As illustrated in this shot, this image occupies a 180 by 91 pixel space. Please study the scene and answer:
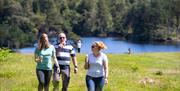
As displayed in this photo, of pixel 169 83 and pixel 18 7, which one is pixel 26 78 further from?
pixel 18 7

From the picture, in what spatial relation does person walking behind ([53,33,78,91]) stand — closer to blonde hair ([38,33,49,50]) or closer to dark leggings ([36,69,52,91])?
dark leggings ([36,69,52,91])

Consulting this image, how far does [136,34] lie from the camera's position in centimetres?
17962

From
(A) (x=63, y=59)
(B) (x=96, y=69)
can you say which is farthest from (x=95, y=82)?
(A) (x=63, y=59)

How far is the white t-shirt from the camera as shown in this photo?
54.2ft

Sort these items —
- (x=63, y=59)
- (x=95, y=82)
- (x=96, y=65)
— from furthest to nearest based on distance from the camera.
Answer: (x=63, y=59)
(x=95, y=82)
(x=96, y=65)

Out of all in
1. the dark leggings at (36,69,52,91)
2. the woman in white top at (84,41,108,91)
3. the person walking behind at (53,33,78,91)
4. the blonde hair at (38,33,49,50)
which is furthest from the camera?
the person walking behind at (53,33,78,91)

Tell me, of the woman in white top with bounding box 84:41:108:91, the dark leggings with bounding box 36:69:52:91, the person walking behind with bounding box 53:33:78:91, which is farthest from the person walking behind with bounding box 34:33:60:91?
the woman in white top with bounding box 84:41:108:91

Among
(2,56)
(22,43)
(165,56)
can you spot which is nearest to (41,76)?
(2,56)

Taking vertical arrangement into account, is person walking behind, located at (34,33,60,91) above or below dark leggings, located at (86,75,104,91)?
above

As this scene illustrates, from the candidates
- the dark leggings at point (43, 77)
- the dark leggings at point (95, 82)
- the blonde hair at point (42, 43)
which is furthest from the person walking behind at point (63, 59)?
the dark leggings at point (95, 82)

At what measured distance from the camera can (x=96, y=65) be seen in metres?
16.5

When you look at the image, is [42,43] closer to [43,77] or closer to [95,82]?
[43,77]

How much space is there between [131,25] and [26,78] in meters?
168

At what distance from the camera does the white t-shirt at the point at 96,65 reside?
16531mm
